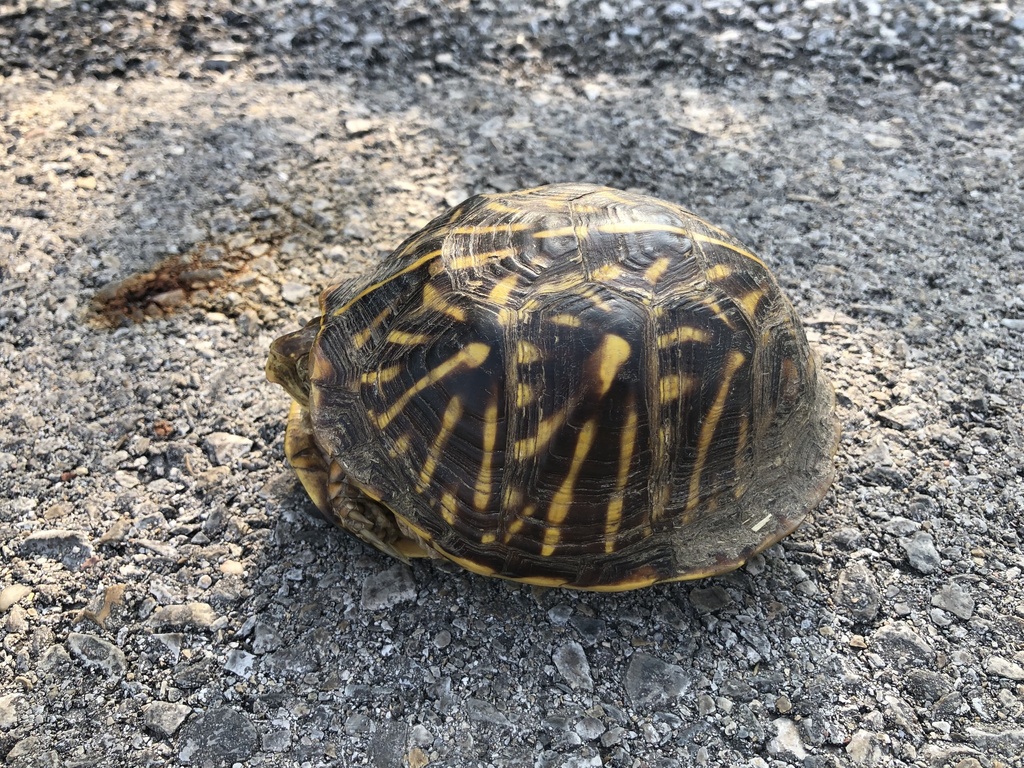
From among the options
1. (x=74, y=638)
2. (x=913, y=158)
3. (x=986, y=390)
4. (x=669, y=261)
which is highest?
(x=669, y=261)

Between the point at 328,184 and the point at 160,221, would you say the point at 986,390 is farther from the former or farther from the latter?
the point at 160,221

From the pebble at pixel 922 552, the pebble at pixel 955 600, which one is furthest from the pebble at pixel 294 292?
the pebble at pixel 955 600

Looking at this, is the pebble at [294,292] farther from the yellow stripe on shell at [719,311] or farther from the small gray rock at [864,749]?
the small gray rock at [864,749]

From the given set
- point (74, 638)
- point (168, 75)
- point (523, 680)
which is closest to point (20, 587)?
point (74, 638)

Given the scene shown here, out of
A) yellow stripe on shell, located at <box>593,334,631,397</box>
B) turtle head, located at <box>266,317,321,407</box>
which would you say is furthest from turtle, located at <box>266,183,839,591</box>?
turtle head, located at <box>266,317,321,407</box>

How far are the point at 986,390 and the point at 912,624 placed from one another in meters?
1.01

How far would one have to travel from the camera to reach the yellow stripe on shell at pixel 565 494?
1.91m

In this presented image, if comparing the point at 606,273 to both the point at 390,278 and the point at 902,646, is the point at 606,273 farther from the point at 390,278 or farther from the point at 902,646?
the point at 902,646

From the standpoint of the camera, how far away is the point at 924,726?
6.40ft

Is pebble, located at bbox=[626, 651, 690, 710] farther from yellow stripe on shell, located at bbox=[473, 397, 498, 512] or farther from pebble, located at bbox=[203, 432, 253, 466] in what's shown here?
pebble, located at bbox=[203, 432, 253, 466]

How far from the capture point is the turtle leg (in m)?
2.19

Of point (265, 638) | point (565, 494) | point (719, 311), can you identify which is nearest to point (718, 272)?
point (719, 311)

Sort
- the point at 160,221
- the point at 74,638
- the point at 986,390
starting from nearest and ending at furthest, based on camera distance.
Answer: the point at 74,638, the point at 986,390, the point at 160,221

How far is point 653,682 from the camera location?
203cm
